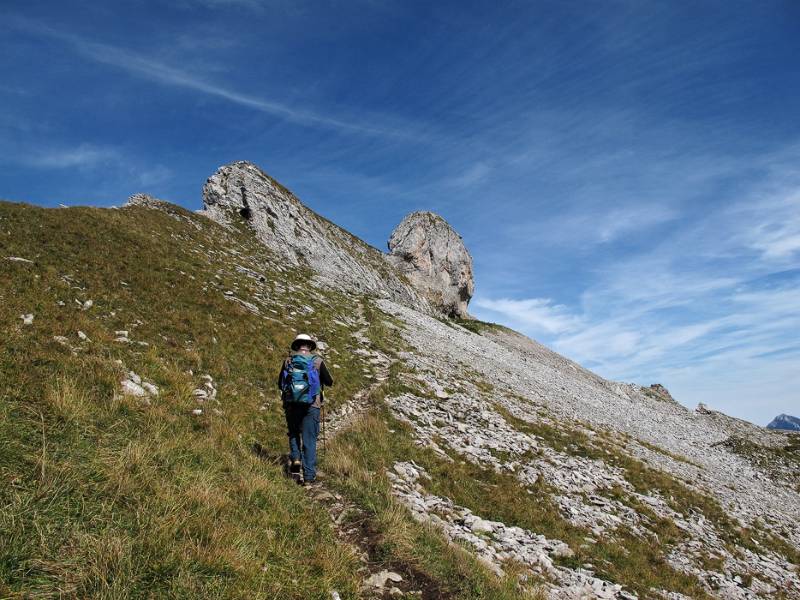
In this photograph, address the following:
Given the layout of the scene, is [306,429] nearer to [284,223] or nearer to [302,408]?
[302,408]

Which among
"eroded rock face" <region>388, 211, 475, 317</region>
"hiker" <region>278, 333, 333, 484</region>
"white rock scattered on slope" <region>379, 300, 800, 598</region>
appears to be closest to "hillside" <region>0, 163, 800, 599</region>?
"white rock scattered on slope" <region>379, 300, 800, 598</region>

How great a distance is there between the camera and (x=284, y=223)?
49.4m

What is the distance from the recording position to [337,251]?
179 ft

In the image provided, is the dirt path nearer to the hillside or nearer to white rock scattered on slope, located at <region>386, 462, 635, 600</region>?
the hillside

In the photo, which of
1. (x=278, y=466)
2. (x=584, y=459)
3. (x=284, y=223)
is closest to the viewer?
(x=278, y=466)

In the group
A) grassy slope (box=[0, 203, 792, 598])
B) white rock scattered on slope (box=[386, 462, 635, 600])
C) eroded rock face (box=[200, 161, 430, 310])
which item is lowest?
white rock scattered on slope (box=[386, 462, 635, 600])

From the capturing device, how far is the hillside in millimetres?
5629

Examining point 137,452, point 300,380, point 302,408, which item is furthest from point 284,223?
point 137,452

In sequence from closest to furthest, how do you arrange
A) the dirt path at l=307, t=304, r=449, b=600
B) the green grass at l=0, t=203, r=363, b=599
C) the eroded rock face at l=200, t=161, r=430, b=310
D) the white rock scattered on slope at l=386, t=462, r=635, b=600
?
the green grass at l=0, t=203, r=363, b=599 < the dirt path at l=307, t=304, r=449, b=600 < the white rock scattered on slope at l=386, t=462, r=635, b=600 < the eroded rock face at l=200, t=161, r=430, b=310

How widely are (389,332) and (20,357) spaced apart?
24236 mm

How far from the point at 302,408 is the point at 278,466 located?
1.59m

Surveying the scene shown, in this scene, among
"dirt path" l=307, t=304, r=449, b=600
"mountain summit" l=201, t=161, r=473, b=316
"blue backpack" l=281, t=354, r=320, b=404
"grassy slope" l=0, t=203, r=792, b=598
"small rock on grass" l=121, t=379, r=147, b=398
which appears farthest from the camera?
"mountain summit" l=201, t=161, r=473, b=316

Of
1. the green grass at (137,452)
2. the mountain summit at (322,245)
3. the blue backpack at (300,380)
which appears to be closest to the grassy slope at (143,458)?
the green grass at (137,452)

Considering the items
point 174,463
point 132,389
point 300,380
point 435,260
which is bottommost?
point 174,463
